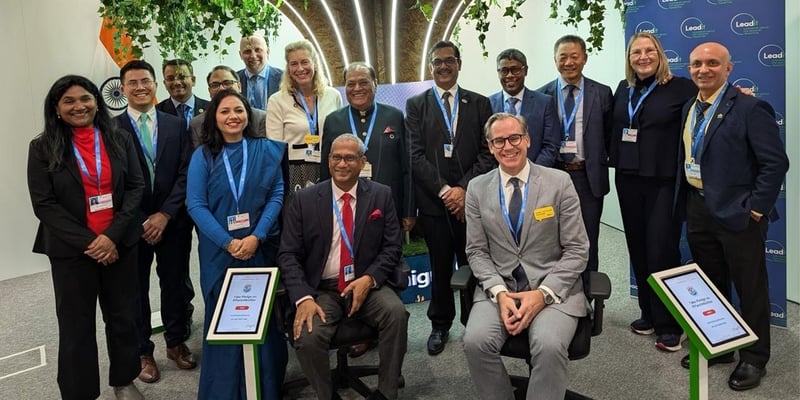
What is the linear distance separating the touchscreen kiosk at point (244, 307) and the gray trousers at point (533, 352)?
2.76ft

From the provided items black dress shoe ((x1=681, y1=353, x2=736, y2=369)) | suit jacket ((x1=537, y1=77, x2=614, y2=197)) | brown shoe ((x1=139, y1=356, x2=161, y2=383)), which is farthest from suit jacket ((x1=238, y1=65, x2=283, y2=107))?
black dress shoe ((x1=681, y1=353, x2=736, y2=369))

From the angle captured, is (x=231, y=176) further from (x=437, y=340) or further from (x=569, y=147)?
(x=569, y=147)

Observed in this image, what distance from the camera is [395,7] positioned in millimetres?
3475

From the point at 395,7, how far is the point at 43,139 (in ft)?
6.60

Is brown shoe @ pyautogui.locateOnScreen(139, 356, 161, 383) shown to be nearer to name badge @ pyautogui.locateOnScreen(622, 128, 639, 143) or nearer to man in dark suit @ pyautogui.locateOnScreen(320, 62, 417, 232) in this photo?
man in dark suit @ pyautogui.locateOnScreen(320, 62, 417, 232)

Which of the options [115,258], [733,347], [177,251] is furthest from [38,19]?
[733,347]

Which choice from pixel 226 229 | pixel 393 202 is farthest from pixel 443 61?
pixel 226 229

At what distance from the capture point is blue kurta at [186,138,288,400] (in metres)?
2.76

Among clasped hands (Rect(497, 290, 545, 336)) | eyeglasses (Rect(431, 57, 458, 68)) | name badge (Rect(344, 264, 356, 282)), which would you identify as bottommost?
clasped hands (Rect(497, 290, 545, 336))

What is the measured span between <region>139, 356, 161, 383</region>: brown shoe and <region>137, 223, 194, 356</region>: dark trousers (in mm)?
38

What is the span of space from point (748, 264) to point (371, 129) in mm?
2092

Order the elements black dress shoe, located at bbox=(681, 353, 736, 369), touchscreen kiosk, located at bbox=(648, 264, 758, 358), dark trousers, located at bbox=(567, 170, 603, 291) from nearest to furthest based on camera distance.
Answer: touchscreen kiosk, located at bbox=(648, 264, 758, 358) < black dress shoe, located at bbox=(681, 353, 736, 369) < dark trousers, located at bbox=(567, 170, 603, 291)

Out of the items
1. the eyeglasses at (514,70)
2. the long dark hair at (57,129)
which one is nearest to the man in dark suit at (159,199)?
the long dark hair at (57,129)

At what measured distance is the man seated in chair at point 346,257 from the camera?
2611 millimetres
